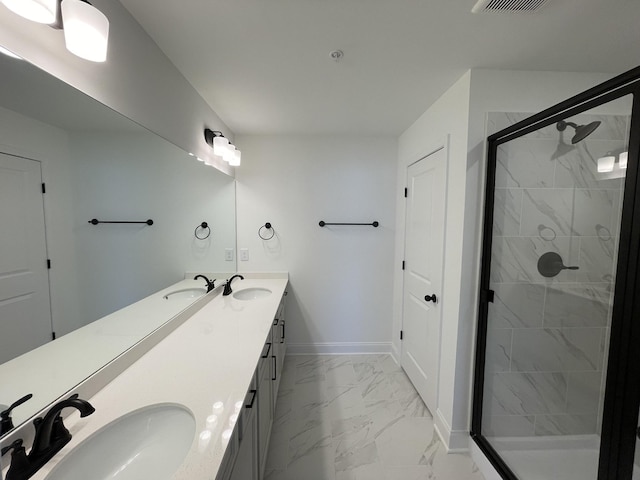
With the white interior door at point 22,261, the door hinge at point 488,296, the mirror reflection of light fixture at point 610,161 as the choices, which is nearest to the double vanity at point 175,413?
the white interior door at point 22,261

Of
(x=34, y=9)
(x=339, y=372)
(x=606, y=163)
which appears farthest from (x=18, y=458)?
(x=606, y=163)

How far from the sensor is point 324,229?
9.48ft

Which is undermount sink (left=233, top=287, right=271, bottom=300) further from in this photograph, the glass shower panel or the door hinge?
the glass shower panel

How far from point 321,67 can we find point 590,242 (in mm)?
1856

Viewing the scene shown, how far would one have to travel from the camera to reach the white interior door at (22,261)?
757mm

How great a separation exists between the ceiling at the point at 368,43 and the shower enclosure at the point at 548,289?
1.12 ft

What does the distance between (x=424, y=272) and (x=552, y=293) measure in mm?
820

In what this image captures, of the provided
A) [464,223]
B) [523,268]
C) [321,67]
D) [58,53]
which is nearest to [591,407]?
[523,268]

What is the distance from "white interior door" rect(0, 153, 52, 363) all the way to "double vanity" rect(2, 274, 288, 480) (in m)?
0.27

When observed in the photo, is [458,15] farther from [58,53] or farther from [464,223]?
[58,53]

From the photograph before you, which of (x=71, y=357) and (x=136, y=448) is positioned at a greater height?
(x=71, y=357)

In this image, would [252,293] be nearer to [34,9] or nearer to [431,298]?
[431,298]

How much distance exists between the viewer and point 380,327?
119 inches

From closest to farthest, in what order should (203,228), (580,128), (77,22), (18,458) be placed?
(18,458) → (77,22) → (580,128) → (203,228)
